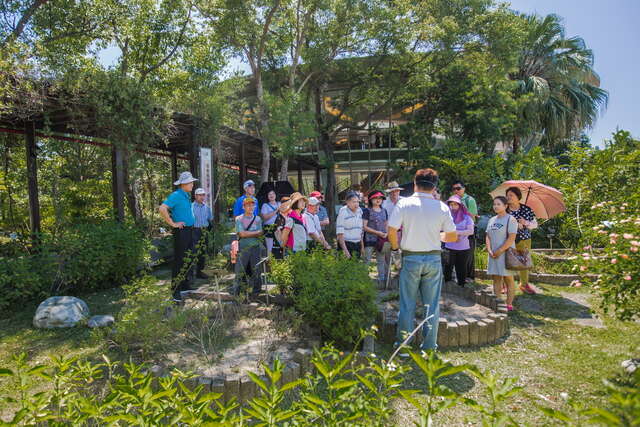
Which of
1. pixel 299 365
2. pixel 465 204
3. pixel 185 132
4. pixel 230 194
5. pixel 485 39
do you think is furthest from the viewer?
pixel 230 194

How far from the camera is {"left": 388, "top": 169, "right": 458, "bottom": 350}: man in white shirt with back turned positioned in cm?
368

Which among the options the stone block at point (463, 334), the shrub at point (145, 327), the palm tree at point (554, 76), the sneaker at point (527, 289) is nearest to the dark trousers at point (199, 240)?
the shrub at point (145, 327)

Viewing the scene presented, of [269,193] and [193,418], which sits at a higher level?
[269,193]

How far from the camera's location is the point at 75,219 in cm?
956

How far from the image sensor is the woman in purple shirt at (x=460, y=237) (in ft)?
18.8

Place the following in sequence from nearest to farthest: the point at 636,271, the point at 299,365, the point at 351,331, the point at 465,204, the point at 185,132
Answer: the point at 636,271 < the point at 299,365 < the point at 351,331 < the point at 465,204 < the point at 185,132

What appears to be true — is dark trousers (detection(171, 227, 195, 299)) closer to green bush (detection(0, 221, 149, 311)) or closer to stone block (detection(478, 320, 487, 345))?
green bush (detection(0, 221, 149, 311))

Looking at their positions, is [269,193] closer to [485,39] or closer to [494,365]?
[494,365]

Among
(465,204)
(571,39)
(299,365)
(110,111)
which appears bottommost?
(299,365)

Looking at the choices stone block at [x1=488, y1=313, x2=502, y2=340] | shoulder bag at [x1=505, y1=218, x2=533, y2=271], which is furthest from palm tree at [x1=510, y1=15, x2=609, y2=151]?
stone block at [x1=488, y1=313, x2=502, y2=340]

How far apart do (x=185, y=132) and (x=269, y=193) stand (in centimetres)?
389

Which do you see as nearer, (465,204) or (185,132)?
(465,204)

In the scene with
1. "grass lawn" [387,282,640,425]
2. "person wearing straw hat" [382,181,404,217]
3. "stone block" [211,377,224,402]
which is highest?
"person wearing straw hat" [382,181,404,217]

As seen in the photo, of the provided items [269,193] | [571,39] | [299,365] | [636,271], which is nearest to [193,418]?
[299,365]
